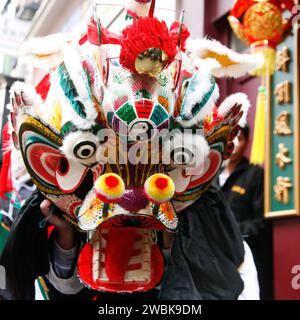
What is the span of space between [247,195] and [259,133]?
0.29 meters

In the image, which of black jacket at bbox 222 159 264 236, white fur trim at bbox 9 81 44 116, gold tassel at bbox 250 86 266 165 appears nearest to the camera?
white fur trim at bbox 9 81 44 116

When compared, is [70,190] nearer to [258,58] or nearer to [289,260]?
[258,58]

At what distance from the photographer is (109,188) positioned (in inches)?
50.4

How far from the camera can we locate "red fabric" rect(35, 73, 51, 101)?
4.91 feet

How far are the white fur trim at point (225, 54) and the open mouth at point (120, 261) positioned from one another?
44 cm

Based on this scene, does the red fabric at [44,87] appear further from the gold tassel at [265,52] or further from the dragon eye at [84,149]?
the gold tassel at [265,52]

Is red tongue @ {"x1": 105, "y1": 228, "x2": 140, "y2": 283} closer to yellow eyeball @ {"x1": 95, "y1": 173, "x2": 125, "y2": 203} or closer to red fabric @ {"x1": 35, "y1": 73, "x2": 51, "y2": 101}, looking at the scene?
yellow eyeball @ {"x1": 95, "y1": 173, "x2": 125, "y2": 203}

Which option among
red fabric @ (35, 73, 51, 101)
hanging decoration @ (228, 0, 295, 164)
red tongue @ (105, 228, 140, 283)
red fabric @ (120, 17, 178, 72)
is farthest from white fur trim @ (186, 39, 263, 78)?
hanging decoration @ (228, 0, 295, 164)

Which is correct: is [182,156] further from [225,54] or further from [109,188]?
[225,54]

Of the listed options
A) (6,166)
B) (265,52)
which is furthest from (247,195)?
(6,166)

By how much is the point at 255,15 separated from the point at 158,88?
4.78 ft

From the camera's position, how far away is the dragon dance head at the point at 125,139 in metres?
1.30

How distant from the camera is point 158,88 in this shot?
4.41 feet
